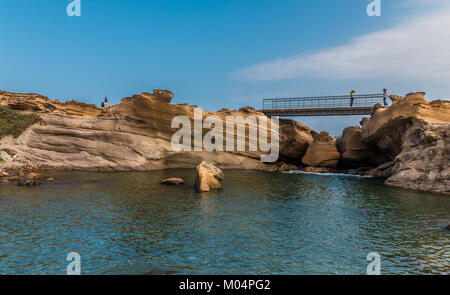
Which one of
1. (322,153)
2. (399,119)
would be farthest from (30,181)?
(322,153)

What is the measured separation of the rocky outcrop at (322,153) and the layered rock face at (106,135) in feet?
41.3

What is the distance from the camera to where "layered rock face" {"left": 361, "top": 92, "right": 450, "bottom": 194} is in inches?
1134

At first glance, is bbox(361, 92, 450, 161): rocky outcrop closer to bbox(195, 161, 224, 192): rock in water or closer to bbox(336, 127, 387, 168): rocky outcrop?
bbox(336, 127, 387, 168): rocky outcrop

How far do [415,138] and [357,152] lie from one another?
12.5 metres

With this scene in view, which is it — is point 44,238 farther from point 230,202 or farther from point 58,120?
point 58,120

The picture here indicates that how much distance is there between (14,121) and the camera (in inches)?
1556

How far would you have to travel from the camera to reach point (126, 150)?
42.6 metres

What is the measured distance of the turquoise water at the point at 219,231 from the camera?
11930mm

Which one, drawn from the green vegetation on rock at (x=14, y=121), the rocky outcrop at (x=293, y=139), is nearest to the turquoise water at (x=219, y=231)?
the green vegetation on rock at (x=14, y=121)

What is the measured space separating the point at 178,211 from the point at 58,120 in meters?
29.7

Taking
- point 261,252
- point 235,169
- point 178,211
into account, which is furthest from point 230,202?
point 235,169
